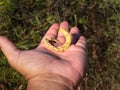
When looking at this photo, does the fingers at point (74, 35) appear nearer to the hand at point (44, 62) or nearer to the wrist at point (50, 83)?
the hand at point (44, 62)

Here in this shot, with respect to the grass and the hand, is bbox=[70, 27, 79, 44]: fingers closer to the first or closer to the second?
the hand

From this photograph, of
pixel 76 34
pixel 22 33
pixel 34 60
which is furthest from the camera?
pixel 22 33

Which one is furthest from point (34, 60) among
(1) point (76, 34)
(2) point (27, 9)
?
(2) point (27, 9)

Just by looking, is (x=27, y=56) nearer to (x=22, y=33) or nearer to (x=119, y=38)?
(x=22, y=33)

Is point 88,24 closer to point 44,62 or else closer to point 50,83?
point 44,62

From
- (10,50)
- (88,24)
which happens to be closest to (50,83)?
(10,50)

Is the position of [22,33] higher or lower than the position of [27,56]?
lower

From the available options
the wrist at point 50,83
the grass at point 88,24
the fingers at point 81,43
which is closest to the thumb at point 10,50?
the wrist at point 50,83

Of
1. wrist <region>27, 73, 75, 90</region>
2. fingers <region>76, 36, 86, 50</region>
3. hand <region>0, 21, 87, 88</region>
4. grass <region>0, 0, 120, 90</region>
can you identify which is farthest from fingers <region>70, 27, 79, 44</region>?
grass <region>0, 0, 120, 90</region>
